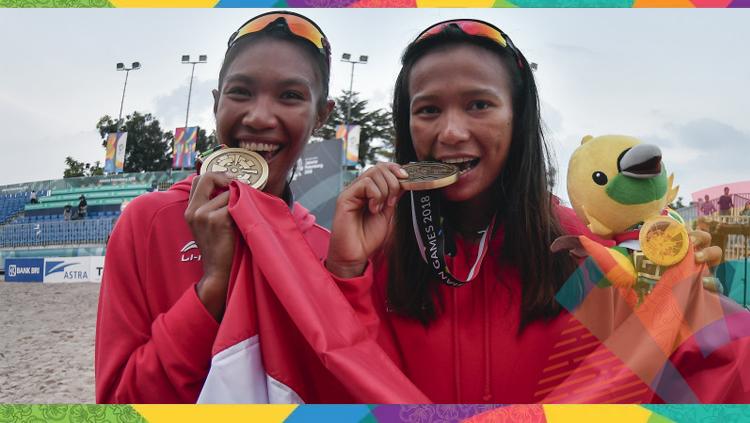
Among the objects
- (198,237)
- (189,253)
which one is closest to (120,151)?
(189,253)

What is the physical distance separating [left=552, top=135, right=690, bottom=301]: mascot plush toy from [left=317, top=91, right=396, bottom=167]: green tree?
1.94 feet

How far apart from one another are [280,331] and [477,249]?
69 centimetres

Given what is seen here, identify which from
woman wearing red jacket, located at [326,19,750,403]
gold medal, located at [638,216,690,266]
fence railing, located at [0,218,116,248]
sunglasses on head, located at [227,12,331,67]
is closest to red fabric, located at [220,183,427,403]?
woman wearing red jacket, located at [326,19,750,403]

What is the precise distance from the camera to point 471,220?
5.34 ft

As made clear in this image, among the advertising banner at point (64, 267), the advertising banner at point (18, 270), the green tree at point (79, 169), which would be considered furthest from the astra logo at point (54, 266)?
the green tree at point (79, 169)

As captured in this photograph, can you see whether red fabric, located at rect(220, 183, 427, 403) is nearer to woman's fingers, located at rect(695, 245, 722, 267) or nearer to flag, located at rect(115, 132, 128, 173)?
flag, located at rect(115, 132, 128, 173)

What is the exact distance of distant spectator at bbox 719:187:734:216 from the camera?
1413mm

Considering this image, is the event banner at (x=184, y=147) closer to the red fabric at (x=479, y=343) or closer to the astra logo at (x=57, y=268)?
the red fabric at (x=479, y=343)

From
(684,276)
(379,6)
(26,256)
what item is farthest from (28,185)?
(684,276)

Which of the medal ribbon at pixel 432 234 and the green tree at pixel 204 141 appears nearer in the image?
the medal ribbon at pixel 432 234

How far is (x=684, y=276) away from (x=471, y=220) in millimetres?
621

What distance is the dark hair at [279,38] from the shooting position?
1467 millimetres

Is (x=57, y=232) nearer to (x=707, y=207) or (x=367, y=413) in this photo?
(x=367, y=413)

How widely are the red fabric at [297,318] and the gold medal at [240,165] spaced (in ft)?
0.26
